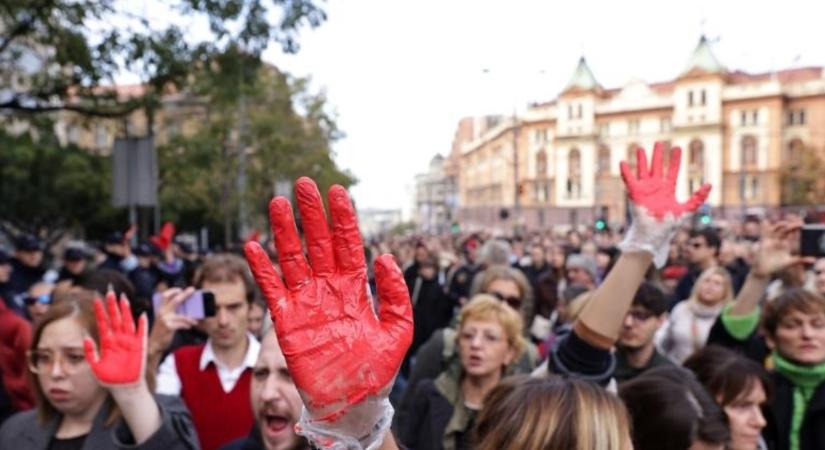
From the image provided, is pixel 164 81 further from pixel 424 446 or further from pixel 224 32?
pixel 424 446

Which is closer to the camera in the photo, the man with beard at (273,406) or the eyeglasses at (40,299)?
the man with beard at (273,406)

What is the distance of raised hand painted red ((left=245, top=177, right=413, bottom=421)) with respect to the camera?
157 cm

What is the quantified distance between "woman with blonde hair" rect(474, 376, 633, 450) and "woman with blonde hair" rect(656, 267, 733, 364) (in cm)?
324

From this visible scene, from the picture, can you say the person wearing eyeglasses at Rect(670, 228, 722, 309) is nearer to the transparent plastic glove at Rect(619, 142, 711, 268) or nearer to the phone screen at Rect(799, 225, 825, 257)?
the phone screen at Rect(799, 225, 825, 257)

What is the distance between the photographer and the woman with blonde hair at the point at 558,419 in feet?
6.23

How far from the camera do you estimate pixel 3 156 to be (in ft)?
66.2

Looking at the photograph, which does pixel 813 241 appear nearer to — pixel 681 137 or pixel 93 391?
pixel 93 391

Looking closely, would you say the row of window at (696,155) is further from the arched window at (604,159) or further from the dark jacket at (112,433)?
the dark jacket at (112,433)

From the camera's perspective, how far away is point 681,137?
59906mm

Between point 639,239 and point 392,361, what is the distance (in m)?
1.42

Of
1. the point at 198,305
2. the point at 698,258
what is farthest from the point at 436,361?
the point at 698,258

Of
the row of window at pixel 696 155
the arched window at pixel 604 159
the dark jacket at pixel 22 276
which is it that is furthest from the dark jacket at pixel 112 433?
the arched window at pixel 604 159

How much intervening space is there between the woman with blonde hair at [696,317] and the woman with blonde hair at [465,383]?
178cm

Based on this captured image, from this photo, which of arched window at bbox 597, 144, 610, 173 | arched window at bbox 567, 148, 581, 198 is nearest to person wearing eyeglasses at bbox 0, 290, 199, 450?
arched window at bbox 567, 148, 581, 198
